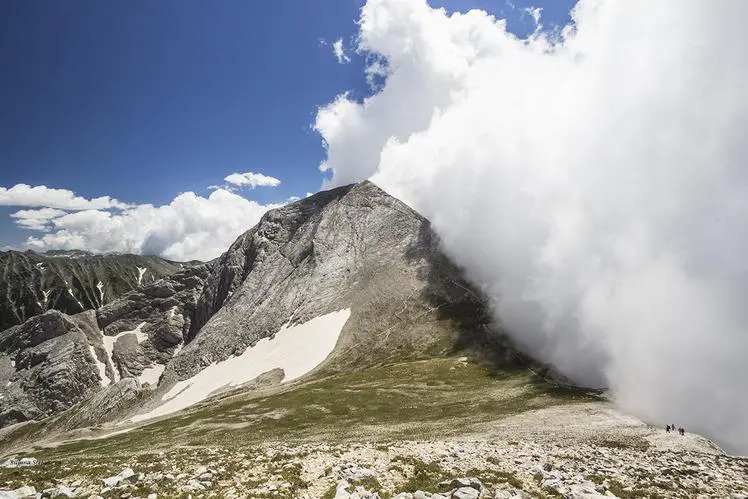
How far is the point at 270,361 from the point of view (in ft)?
466

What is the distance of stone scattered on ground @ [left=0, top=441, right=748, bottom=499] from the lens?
18.9 metres

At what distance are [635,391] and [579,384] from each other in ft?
57.3

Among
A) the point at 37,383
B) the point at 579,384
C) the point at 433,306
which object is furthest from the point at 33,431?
the point at 579,384

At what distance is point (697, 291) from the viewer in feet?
326

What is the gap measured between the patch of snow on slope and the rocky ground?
105 meters

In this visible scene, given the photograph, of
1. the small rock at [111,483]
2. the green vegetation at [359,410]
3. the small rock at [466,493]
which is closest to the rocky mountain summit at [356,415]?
the small rock at [466,493]

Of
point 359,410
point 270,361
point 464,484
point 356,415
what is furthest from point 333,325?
point 464,484

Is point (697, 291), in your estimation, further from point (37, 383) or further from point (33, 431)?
point (37, 383)

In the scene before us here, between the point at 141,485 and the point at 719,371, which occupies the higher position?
the point at 141,485

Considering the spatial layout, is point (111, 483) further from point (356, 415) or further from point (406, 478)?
point (356, 415)

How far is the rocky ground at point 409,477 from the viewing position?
746 inches

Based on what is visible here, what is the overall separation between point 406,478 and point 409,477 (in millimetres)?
188

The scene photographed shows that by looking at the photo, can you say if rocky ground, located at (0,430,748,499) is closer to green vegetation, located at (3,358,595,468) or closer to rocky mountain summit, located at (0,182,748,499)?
rocky mountain summit, located at (0,182,748,499)

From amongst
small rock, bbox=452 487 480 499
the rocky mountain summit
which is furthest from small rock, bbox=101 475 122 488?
small rock, bbox=452 487 480 499
